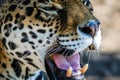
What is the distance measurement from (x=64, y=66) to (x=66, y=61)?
0.05 meters

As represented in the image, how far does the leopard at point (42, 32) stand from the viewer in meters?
4.62

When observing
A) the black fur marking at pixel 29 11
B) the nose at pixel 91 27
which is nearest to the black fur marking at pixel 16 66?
the black fur marking at pixel 29 11

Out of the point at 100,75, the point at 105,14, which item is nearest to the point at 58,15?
the point at 100,75

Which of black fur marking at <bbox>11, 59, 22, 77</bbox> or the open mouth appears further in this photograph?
black fur marking at <bbox>11, 59, 22, 77</bbox>

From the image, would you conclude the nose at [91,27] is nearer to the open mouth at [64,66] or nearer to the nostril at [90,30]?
the nostril at [90,30]

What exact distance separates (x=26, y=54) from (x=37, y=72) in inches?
10.0

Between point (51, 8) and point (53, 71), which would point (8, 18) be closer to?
point (51, 8)

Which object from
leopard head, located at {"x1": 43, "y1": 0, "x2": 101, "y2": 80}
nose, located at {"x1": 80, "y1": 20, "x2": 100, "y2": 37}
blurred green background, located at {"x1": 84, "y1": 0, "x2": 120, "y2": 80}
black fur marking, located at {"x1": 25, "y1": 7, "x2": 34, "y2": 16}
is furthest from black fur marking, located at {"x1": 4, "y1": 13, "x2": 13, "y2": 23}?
blurred green background, located at {"x1": 84, "y1": 0, "x2": 120, "y2": 80}

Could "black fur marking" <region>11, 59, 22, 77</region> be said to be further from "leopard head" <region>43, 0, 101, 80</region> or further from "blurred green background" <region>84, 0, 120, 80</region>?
"blurred green background" <region>84, 0, 120, 80</region>

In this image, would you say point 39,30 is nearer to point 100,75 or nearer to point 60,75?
point 60,75

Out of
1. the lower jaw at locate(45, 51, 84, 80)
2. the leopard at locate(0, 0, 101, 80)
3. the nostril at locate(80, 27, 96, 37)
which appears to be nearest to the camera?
the nostril at locate(80, 27, 96, 37)

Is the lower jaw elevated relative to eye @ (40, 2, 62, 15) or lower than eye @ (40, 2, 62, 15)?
lower

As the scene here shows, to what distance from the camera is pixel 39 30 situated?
15.3 feet

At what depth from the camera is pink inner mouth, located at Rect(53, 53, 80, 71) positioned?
4.71 meters
